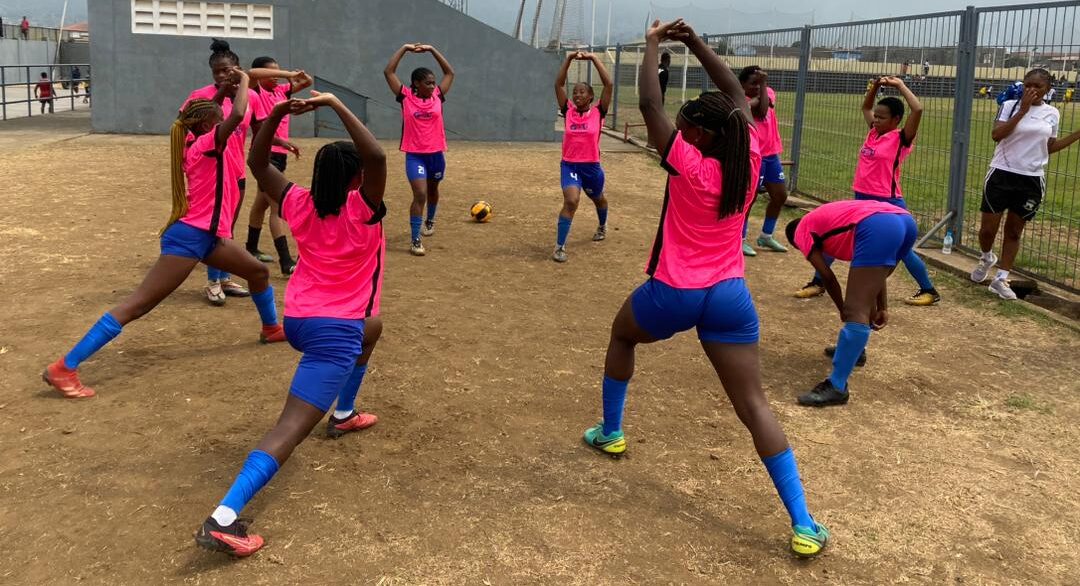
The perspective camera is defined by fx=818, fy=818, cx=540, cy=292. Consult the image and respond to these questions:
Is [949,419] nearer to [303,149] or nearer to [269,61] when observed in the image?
[269,61]

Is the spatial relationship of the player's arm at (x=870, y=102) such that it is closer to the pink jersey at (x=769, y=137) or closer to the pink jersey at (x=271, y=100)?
the pink jersey at (x=769, y=137)

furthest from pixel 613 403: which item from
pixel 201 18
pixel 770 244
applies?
pixel 201 18

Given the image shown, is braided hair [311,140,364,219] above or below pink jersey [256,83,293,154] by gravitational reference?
below

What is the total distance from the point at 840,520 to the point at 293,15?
56.9 ft

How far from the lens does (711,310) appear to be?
134 inches

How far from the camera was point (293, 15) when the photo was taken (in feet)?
59.0

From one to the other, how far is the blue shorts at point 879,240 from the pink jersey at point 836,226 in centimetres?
5

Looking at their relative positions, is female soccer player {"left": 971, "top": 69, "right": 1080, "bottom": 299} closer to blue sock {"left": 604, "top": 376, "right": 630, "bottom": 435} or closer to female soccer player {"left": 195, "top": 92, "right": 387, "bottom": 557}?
blue sock {"left": 604, "top": 376, "right": 630, "bottom": 435}

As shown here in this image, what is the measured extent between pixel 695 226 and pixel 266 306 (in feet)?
10.9

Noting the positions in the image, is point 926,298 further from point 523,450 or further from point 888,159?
point 523,450

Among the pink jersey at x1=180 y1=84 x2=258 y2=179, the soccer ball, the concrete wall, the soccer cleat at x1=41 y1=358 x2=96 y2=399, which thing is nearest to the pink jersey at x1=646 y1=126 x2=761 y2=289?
the pink jersey at x1=180 y1=84 x2=258 y2=179

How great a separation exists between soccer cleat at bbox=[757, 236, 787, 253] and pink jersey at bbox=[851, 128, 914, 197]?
6.61ft

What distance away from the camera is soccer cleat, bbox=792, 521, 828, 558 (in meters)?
3.35

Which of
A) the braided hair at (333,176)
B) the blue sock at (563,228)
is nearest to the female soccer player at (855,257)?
the braided hair at (333,176)
